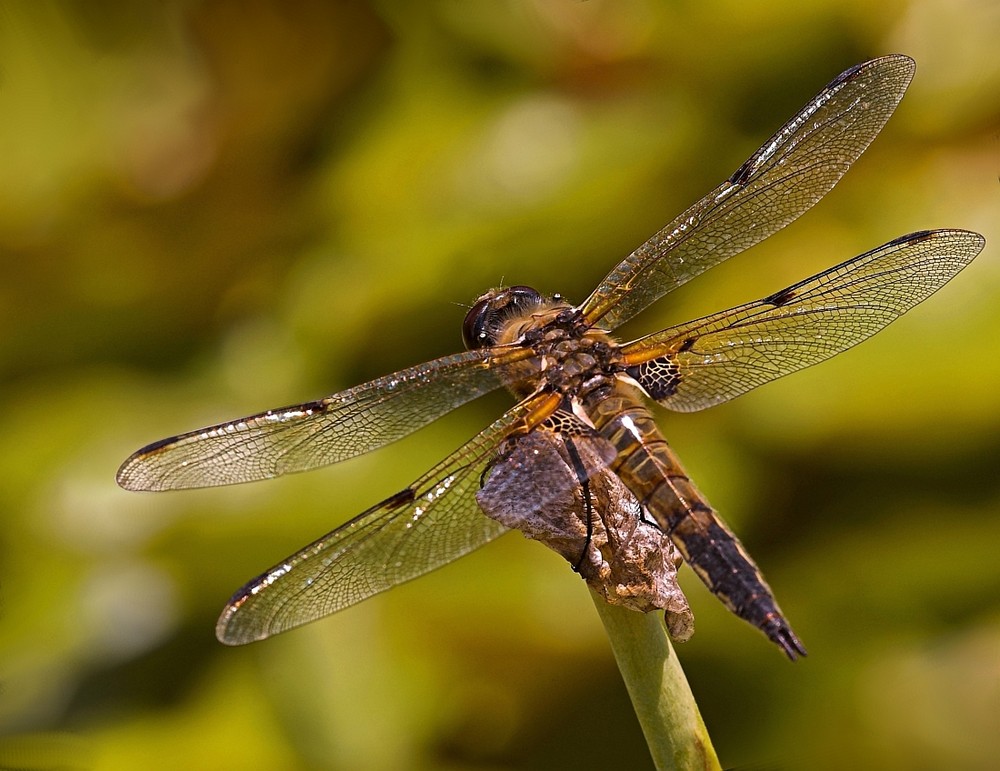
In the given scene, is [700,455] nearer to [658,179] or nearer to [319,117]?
[658,179]

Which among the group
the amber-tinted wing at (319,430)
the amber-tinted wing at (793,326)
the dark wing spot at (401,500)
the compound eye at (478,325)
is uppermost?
the compound eye at (478,325)

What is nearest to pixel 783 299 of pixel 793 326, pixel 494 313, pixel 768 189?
pixel 793 326

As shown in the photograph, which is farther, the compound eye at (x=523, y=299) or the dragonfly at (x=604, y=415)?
the compound eye at (x=523, y=299)

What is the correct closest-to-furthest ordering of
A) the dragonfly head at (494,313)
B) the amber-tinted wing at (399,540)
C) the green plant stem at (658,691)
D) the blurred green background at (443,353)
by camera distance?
the green plant stem at (658,691)
the amber-tinted wing at (399,540)
the dragonfly head at (494,313)
the blurred green background at (443,353)

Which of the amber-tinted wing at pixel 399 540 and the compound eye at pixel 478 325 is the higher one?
the compound eye at pixel 478 325

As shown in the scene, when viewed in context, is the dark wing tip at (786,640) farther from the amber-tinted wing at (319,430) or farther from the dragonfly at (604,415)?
the amber-tinted wing at (319,430)

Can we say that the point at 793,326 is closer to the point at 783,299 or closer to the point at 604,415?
the point at 783,299

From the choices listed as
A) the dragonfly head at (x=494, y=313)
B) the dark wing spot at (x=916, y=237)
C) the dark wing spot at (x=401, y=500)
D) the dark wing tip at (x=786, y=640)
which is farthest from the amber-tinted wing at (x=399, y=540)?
the dark wing spot at (x=916, y=237)
